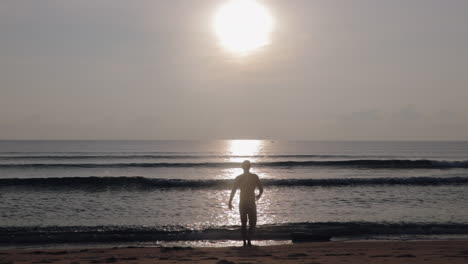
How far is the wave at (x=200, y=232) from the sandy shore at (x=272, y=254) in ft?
6.89

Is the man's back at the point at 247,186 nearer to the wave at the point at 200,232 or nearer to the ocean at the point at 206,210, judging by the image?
the wave at the point at 200,232

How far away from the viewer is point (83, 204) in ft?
60.0

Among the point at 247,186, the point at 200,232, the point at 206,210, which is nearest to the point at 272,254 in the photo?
the point at 247,186

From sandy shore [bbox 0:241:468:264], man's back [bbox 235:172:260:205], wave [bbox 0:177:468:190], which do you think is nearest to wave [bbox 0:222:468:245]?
sandy shore [bbox 0:241:468:264]

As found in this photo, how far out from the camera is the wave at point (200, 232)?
1233cm

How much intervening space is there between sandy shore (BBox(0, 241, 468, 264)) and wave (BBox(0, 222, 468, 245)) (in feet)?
6.89

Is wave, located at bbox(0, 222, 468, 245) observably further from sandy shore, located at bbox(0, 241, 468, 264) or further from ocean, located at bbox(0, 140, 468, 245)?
sandy shore, located at bbox(0, 241, 468, 264)

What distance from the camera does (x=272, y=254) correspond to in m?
9.28

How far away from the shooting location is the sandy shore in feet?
28.7

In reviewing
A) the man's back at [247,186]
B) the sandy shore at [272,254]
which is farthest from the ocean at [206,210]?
the man's back at [247,186]

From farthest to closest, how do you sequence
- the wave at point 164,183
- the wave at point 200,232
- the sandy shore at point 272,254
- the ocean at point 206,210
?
the wave at point 164,183 → the ocean at point 206,210 → the wave at point 200,232 → the sandy shore at point 272,254

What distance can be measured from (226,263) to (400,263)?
131 inches

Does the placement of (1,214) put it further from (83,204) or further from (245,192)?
(245,192)

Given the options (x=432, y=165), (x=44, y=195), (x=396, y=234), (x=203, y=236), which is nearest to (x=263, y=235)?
(x=203, y=236)
